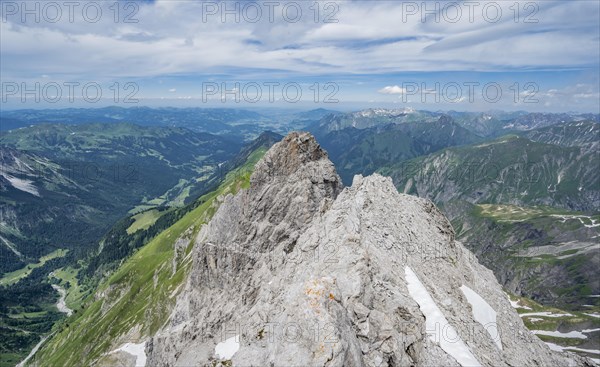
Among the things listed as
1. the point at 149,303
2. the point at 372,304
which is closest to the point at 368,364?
the point at 372,304

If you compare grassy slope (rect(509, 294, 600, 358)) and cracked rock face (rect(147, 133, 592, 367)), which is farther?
grassy slope (rect(509, 294, 600, 358))

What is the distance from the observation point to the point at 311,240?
51.7 m

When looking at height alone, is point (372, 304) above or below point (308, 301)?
below

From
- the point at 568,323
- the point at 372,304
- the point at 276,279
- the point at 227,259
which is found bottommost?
the point at 568,323

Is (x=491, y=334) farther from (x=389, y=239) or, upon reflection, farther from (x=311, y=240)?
(x=311, y=240)

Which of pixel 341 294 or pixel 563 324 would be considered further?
pixel 563 324

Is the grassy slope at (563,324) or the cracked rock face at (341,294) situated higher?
the cracked rock face at (341,294)

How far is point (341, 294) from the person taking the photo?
1313 inches

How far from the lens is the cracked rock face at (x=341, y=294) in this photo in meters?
29.8

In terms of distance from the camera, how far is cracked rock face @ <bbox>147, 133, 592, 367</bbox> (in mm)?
29766

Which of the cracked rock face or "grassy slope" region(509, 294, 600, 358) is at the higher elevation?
the cracked rock face

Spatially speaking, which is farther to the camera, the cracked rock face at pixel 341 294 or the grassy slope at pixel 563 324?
the grassy slope at pixel 563 324

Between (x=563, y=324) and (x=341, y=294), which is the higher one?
(x=341, y=294)

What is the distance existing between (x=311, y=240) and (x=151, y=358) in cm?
4916
